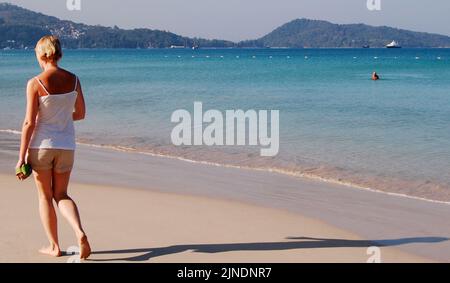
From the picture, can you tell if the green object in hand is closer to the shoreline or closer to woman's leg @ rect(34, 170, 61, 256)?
woman's leg @ rect(34, 170, 61, 256)

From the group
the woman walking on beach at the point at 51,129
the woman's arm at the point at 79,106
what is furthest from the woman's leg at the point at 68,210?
the woman's arm at the point at 79,106

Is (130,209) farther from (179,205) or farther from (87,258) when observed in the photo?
(87,258)

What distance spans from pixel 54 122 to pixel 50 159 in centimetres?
32

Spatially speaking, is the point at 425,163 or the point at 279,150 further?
the point at 279,150

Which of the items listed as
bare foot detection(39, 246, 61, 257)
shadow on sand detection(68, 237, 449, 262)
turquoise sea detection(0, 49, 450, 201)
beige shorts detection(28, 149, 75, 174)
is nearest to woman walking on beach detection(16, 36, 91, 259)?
beige shorts detection(28, 149, 75, 174)

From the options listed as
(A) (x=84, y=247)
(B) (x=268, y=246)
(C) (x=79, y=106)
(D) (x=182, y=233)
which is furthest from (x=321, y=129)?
(A) (x=84, y=247)

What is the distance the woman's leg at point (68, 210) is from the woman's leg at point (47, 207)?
58mm

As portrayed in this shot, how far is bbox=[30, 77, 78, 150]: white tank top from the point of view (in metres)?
5.98

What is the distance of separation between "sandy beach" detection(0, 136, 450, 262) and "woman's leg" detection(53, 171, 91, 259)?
0.67 feet

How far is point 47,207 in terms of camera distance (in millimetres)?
6266

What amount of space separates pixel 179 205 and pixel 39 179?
9.44 ft

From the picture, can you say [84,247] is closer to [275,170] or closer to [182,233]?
[182,233]
